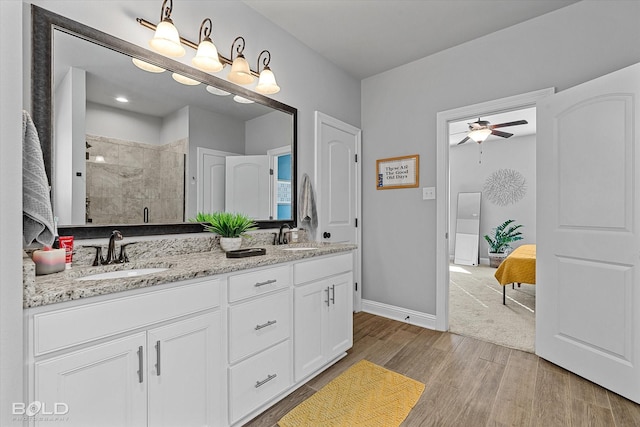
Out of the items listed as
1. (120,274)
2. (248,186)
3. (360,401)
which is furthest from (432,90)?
(120,274)

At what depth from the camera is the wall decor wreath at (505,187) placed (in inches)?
235

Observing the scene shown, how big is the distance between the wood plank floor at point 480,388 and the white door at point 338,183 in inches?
41.4

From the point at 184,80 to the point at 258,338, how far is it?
1665mm

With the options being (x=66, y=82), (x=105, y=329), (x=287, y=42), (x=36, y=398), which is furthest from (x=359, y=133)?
(x=36, y=398)

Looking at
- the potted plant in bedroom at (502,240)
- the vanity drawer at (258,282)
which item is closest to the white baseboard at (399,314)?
the vanity drawer at (258,282)

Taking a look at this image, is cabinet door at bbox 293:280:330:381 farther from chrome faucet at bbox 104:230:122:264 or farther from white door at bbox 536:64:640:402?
white door at bbox 536:64:640:402

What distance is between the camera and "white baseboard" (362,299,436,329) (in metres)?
2.98

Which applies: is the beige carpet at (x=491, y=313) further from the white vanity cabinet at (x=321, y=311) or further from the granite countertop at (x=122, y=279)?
the granite countertop at (x=122, y=279)

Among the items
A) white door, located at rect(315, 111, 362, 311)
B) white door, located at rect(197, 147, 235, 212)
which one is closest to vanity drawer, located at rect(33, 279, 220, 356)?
white door, located at rect(197, 147, 235, 212)

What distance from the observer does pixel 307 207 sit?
2.73m

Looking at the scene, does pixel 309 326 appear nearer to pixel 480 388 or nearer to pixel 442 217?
pixel 480 388

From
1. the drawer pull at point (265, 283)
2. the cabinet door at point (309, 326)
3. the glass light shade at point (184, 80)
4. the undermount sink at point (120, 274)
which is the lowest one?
the cabinet door at point (309, 326)

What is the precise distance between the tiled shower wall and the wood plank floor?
1.35 m

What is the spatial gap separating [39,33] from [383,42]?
249 cm
